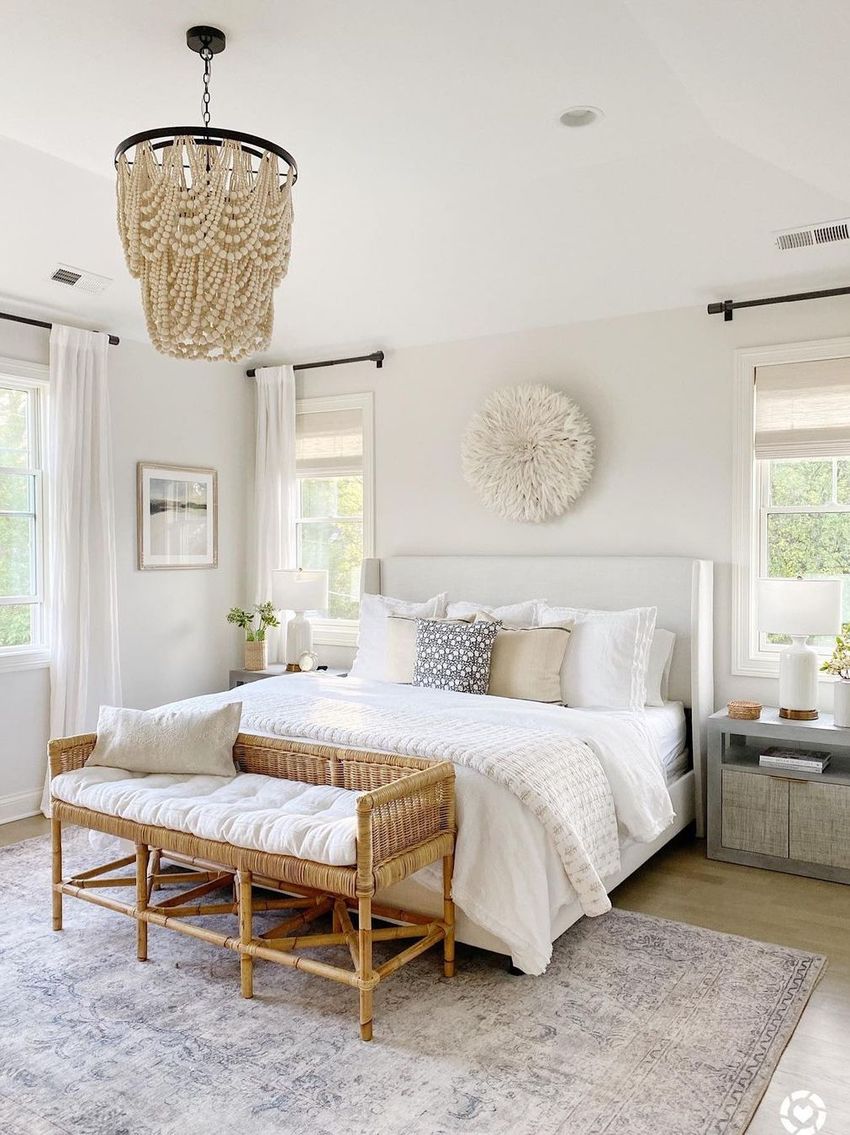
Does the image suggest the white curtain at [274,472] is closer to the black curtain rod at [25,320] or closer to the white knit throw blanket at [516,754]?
the black curtain rod at [25,320]

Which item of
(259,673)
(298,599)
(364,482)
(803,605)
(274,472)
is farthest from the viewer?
(274,472)

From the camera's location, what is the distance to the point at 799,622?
12.5 feet

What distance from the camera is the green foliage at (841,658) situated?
3873 mm

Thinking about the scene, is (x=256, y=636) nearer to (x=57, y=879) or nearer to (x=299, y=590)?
(x=299, y=590)

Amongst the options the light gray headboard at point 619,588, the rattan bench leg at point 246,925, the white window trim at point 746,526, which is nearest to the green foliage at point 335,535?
the light gray headboard at point 619,588

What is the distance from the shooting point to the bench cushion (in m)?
2.65

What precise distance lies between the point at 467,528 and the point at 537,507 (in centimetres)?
50

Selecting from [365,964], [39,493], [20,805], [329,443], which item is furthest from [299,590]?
[365,964]

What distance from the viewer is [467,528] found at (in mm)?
5199

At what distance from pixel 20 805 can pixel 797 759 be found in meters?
3.66

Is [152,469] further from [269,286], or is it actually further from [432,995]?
[432,995]

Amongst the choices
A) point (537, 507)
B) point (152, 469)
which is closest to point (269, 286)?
point (537, 507)

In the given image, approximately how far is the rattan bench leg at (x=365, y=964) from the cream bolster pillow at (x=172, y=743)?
1.00 metres

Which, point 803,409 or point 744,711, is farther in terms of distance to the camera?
point 803,409
